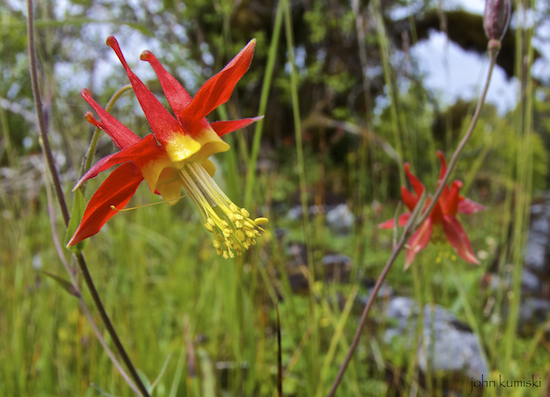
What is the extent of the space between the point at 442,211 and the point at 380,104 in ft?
31.5

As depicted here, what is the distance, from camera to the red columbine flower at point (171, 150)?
1.47ft

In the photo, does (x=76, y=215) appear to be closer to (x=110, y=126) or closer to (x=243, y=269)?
(x=110, y=126)

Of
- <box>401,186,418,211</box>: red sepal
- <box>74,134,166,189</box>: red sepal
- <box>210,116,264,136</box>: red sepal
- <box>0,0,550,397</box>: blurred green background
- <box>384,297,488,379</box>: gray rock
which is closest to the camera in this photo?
<box>74,134,166,189</box>: red sepal

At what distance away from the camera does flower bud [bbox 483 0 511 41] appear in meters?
0.59

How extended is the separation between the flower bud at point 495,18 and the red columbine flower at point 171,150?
15.2 inches

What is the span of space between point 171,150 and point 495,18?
0.52 meters

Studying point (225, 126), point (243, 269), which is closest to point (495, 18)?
point (225, 126)

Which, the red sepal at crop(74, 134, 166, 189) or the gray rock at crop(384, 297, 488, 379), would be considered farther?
the gray rock at crop(384, 297, 488, 379)

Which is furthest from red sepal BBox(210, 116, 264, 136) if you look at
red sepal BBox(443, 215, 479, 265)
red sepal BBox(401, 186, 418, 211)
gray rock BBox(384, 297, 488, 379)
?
gray rock BBox(384, 297, 488, 379)

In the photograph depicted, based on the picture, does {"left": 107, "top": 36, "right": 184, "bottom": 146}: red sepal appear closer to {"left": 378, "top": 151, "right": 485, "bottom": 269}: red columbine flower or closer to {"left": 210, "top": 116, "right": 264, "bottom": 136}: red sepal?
{"left": 210, "top": 116, "right": 264, "bottom": 136}: red sepal

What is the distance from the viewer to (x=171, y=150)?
50 cm

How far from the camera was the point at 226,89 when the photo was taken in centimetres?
48

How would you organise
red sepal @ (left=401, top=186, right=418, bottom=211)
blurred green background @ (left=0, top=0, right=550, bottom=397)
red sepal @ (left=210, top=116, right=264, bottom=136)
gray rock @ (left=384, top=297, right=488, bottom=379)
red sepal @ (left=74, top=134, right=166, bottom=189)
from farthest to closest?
gray rock @ (left=384, top=297, right=488, bottom=379), blurred green background @ (left=0, top=0, right=550, bottom=397), red sepal @ (left=401, top=186, right=418, bottom=211), red sepal @ (left=210, top=116, right=264, bottom=136), red sepal @ (left=74, top=134, right=166, bottom=189)

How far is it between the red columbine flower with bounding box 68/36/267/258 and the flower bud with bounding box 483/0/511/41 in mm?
386
